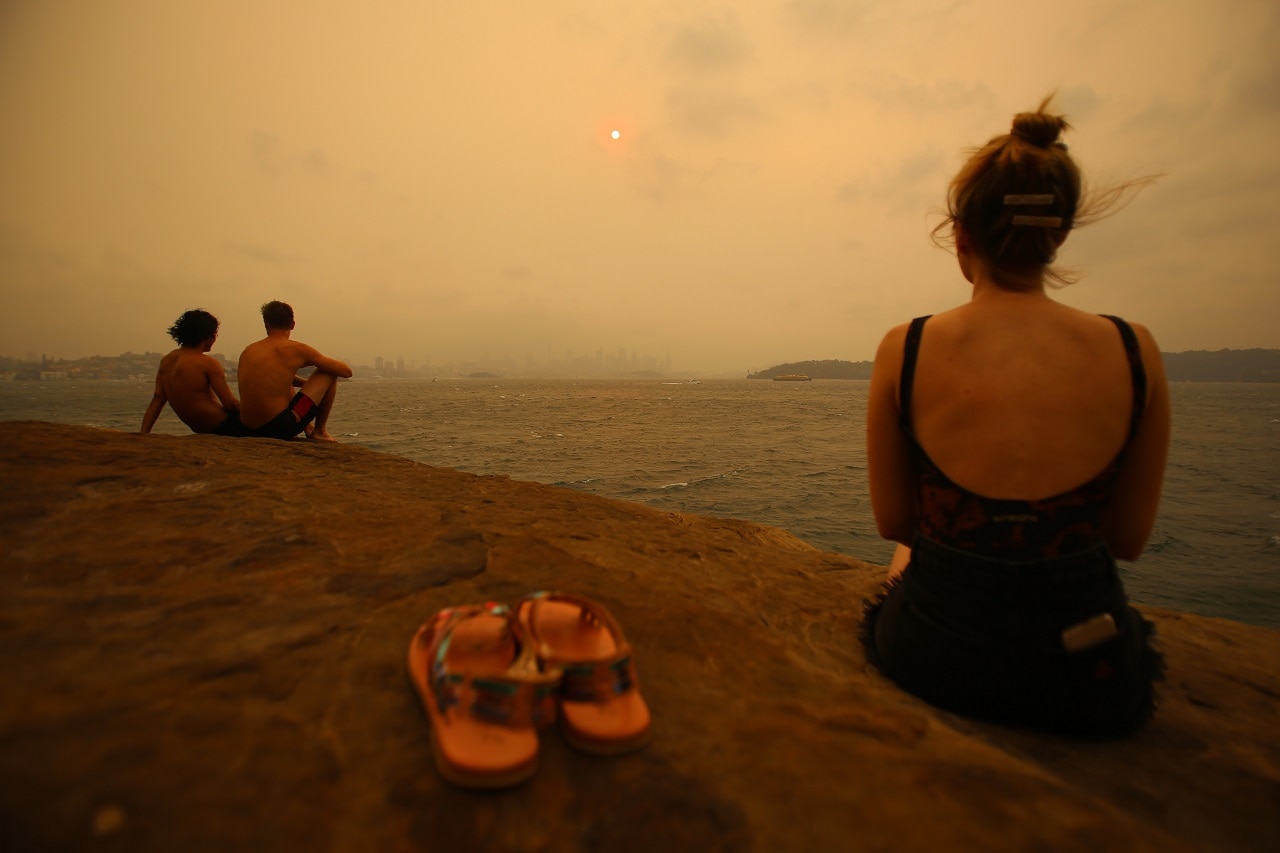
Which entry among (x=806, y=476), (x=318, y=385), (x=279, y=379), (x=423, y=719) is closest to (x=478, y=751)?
(x=423, y=719)

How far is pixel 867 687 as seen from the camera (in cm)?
193

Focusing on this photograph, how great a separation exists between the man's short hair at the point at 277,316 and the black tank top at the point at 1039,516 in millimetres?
6164

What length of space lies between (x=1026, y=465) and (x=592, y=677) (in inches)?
53.6

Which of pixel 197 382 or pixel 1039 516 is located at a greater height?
pixel 197 382

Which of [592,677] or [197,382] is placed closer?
[592,677]

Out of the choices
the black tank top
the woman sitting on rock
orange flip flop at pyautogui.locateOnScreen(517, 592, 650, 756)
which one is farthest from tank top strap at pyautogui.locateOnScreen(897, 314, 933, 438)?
orange flip flop at pyautogui.locateOnScreen(517, 592, 650, 756)

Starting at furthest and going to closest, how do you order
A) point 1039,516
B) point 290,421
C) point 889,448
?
point 290,421 < point 889,448 < point 1039,516

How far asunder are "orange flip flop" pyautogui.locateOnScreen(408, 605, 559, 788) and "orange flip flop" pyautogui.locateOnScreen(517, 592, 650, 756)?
5cm

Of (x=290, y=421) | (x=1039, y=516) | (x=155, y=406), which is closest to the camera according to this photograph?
(x=1039, y=516)

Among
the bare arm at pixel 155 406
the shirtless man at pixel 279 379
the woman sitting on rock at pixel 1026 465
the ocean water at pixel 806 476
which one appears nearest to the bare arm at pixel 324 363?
the shirtless man at pixel 279 379

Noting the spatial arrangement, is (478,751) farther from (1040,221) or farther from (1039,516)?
(1040,221)

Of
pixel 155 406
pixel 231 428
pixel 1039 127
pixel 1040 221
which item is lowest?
pixel 231 428

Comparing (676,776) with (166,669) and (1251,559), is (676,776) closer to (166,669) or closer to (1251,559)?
(166,669)

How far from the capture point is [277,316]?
5801 millimetres
